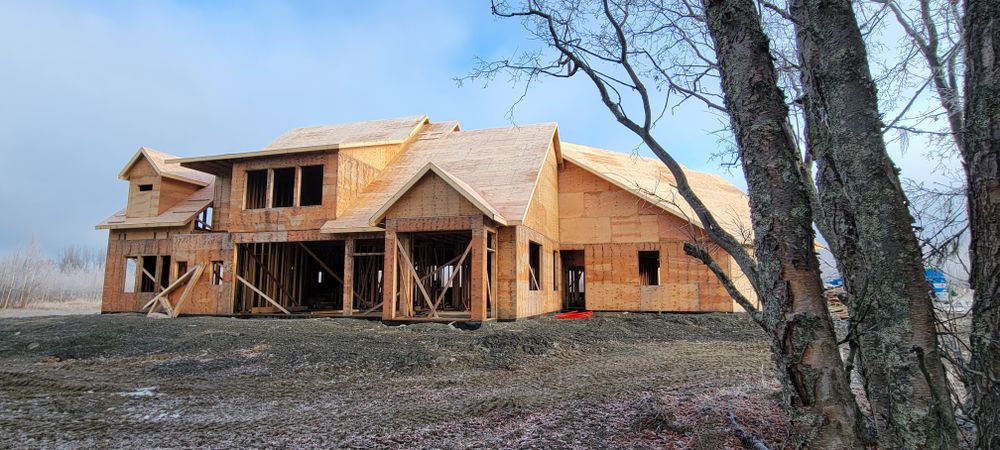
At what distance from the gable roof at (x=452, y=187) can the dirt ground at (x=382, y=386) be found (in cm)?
272

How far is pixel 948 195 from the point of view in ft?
11.4

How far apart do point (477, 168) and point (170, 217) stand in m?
10.8

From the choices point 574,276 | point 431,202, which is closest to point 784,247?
point 431,202

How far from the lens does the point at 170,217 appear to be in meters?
18.8

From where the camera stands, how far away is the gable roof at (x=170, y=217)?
18.5 metres

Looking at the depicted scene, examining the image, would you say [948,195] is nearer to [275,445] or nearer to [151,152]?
[275,445]

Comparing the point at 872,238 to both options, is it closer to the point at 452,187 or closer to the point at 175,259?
the point at 452,187

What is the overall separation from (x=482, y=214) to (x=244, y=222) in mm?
8259

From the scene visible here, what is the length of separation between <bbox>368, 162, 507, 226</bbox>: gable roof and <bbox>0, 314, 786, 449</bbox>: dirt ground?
8.93 ft

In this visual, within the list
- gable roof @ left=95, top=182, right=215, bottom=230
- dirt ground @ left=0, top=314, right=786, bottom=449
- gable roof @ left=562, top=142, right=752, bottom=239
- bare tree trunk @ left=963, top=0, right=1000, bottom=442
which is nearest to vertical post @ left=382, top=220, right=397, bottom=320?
dirt ground @ left=0, top=314, right=786, bottom=449

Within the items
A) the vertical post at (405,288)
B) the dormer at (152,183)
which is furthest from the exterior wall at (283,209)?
the dormer at (152,183)

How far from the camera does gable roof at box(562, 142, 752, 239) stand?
18336 millimetres

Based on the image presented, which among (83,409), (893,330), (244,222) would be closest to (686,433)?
Result: (893,330)

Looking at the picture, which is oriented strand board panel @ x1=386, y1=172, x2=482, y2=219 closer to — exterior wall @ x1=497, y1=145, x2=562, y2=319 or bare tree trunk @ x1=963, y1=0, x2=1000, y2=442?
exterior wall @ x1=497, y1=145, x2=562, y2=319
